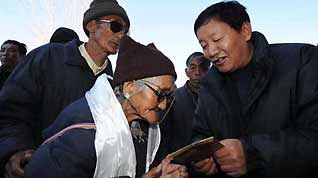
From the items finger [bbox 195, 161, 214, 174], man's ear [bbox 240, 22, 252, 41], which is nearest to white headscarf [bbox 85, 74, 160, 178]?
finger [bbox 195, 161, 214, 174]

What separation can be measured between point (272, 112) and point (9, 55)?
4472 millimetres

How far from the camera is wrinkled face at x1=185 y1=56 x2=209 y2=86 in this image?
510cm

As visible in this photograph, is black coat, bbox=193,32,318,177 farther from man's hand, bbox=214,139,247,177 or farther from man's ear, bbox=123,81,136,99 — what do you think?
man's ear, bbox=123,81,136,99

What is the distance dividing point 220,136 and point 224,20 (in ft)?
2.23

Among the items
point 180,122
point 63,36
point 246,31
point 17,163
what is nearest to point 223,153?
point 246,31

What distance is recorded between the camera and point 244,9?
9.36 ft

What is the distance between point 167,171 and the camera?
6.61 feet

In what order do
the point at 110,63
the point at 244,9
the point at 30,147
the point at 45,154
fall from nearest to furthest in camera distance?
the point at 45,154 → the point at 30,147 → the point at 244,9 → the point at 110,63

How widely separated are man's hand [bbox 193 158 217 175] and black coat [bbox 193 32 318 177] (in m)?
0.20

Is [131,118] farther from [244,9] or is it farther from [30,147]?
[244,9]

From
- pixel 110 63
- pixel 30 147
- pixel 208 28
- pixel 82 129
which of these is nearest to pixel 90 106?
pixel 82 129

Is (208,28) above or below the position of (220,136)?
above

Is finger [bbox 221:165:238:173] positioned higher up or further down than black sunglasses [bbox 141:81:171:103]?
further down

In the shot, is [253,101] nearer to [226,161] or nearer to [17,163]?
[226,161]
